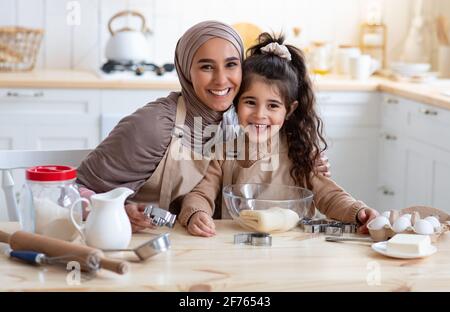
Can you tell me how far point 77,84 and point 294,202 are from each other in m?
2.25

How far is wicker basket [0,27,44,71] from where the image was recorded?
13.8 feet

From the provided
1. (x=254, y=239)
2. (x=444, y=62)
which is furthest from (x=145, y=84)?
(x=254, y=239)

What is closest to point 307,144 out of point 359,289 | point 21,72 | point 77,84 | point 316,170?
point 316,170

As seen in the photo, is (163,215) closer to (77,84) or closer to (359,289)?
(359,289)

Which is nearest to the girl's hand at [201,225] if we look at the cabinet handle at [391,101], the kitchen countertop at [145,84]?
the kitchen countertop at [145,84]

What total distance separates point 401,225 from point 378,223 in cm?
5

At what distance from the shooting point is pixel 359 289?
1462 millimetres

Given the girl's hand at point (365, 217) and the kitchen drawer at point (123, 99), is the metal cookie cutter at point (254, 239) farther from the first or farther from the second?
the kitchen drawer at point (123, 99)

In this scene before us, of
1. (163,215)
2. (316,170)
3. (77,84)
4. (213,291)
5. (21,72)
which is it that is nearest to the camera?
(213,291)

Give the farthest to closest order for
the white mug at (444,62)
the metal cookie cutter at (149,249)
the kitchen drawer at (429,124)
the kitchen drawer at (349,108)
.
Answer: the white mug at (444,62) → the kitchen drawer at (349,108) → the kitchen drawer at (429,124) → the metal cookie cutter at (149,249)

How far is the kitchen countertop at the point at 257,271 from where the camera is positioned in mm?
1446

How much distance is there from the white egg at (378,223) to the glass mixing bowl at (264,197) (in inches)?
7.1

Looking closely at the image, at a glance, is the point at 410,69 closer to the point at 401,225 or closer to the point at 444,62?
the point at 444,62

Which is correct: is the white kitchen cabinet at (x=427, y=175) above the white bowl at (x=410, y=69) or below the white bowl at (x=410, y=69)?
below
